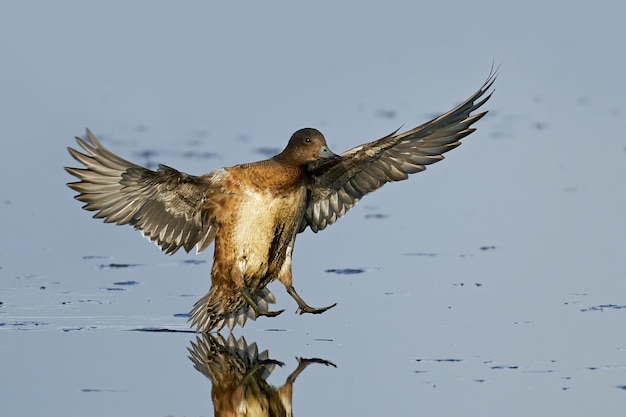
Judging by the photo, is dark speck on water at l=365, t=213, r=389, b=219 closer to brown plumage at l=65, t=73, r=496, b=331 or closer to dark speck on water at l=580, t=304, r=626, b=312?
brown plumage at l=65, t=73, r=496, b=331

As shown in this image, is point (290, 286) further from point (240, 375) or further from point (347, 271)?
point (240, 375)

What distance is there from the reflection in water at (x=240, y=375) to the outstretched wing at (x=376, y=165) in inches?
51.0

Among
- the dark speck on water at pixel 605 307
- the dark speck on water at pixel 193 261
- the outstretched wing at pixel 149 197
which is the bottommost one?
the dark speck on water at pixel 605 307

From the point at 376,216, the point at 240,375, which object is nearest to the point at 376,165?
the point at 376,216

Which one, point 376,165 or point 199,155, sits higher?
point 199,155

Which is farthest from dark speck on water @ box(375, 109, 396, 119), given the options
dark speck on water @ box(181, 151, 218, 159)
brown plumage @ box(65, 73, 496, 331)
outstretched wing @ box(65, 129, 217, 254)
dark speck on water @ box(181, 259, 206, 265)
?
outstretched wing @ box(65, 129, 217, 254)

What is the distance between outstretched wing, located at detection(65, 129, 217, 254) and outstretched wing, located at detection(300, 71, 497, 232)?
745 mm

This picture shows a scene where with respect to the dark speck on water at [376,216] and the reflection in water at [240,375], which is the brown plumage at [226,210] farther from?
the dark speck on water at [376,216]

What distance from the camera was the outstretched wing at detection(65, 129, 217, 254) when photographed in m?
7.78

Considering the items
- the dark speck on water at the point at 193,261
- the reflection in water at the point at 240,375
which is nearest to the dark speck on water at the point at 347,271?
the dark speck on water at the point at 193,261

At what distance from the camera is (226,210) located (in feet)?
26.4

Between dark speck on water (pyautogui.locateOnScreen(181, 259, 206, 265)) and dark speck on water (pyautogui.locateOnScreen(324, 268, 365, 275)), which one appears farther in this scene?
dark speck on water (pyautogui.locateOnScreen(181, 259, 206, 265))

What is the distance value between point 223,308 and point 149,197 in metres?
0.74

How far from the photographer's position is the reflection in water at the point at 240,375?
632 centimetres
